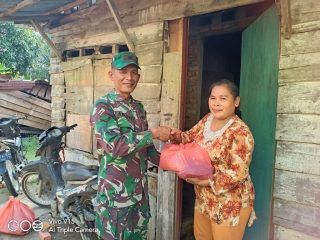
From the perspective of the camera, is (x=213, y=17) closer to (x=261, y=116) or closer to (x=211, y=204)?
(x=261, y=116)

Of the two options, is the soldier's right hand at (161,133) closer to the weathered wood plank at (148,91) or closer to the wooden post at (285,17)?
the wooden post at (285,17)

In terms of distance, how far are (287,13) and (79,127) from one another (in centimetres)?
389

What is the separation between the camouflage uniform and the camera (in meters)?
2.25

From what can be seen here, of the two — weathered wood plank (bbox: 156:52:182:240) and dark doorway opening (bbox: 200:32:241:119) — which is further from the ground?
dark doorway opening (bbox: 200:32:241:119)

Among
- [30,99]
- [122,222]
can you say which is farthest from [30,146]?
[122,222]

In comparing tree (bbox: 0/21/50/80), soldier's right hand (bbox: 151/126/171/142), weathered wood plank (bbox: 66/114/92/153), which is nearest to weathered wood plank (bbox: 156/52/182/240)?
soldier's right hand (bbox: 151/126/171/142)

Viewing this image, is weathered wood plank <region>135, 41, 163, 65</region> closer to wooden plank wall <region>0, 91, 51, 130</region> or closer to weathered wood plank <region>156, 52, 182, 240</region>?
weathered wood plank <region>156, 52, 182, 240</region>

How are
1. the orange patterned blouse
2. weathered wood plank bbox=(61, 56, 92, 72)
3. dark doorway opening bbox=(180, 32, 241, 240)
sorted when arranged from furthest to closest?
weathered wood plank bbox=(61, 56, 92, 72) < dark doorway opening bbox=(180, 32, 241, 240) < the orange patterned blouse

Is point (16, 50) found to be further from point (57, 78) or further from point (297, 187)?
point (297, 187)

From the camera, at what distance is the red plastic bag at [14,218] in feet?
13.2

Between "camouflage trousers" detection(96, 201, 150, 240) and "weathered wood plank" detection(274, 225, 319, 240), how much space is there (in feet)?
3.74

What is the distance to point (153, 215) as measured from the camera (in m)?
3.80

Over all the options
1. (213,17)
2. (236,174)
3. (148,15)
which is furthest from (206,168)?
(213,17)

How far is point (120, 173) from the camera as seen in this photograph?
7.82 feet
